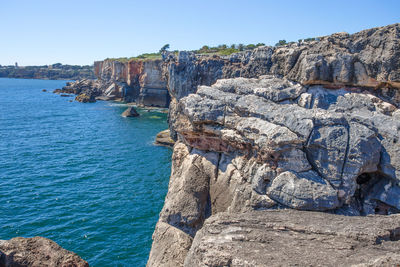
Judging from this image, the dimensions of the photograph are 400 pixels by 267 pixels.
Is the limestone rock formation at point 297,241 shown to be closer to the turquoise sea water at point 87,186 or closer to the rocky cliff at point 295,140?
the rocky cliff at point 295,140

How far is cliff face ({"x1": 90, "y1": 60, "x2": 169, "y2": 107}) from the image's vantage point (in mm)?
91812

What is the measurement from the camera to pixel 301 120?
13375 mm

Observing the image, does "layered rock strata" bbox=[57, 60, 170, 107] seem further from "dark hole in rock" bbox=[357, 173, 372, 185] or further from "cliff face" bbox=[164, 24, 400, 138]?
"dark hole in rock" bbox=[357, 173, 372, 185]

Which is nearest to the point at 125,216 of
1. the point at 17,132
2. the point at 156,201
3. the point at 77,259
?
the point at 156,201

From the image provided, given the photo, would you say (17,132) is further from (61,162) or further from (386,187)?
(386,187)

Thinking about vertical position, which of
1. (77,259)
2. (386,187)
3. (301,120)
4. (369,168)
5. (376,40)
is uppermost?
(376,40)

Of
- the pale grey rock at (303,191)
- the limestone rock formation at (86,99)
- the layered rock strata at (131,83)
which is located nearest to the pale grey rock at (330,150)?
the pale grey rock at (303,191)

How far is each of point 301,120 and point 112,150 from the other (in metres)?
40.5

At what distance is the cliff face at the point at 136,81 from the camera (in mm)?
91812

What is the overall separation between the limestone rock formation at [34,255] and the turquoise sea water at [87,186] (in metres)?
5.89

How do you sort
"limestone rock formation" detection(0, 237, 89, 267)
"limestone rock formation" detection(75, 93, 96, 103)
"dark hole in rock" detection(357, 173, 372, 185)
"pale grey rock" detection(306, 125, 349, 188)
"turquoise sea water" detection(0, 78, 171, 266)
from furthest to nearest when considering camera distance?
"limestone rock formation" detection(75, 93, 96, 103), "turquoise sea water" detection(0, 78, 171, 266), "limestone rock formation" detection(0, 237, 89, 267), "dark hole in rock" detection(357, 173, 372, 185), "pale grey rock" detection(306, 125, 349, 188)

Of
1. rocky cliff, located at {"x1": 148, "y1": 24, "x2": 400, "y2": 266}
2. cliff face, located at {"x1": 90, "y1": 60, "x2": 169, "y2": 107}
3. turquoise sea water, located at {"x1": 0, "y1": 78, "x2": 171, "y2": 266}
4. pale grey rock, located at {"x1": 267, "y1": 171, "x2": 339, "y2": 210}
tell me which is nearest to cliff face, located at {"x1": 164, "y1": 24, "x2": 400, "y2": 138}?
rocky cliff, located at {"x1": 148, "y1": 24, "x2": 400, "y2": 266}

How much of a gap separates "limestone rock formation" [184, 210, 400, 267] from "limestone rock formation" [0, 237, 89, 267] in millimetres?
9430

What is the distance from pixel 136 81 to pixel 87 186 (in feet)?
242
